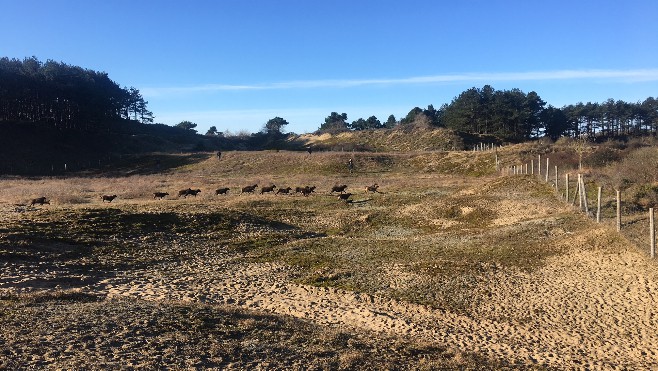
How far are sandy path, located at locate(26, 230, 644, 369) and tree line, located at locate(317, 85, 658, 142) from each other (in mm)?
83880

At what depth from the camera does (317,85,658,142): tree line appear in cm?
9625

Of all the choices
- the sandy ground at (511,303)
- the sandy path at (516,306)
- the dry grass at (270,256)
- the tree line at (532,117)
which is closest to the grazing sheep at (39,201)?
the dry grass at (270,256)

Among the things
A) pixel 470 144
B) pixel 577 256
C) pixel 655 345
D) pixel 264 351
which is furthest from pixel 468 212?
pixel 470 144

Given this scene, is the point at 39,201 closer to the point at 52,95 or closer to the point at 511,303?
the point at 511,303

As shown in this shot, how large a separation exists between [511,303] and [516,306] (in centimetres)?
24

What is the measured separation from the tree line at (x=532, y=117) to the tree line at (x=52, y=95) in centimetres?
5800

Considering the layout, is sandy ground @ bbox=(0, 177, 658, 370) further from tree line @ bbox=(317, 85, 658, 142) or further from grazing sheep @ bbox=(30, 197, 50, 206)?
tree line @ bbox=(317, 85, 658, 142)

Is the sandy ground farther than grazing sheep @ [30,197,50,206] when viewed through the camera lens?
No

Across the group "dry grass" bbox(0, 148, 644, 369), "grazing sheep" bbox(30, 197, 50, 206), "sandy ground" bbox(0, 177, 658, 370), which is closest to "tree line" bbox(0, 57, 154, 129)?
"dry grass" bbox(0, 148, 644, 369)

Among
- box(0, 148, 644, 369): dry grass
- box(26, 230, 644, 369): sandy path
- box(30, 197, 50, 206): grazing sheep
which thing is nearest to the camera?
box(0, 148, 644, 369): dry grass

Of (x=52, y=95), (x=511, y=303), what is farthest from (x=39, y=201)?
(x=52, y=95)

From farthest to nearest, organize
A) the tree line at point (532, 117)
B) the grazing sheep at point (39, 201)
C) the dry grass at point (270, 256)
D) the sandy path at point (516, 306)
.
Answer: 1. the tree line at point (532, 117)
2. the grazing sheep at point (39, 201)
3. the sandy path at point (516, 306)
4. the dry grass at point (270, 256)

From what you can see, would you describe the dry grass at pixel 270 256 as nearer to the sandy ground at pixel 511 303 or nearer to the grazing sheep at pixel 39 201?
the sandy ground at pixel 511 303

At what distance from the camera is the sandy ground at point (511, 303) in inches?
407
